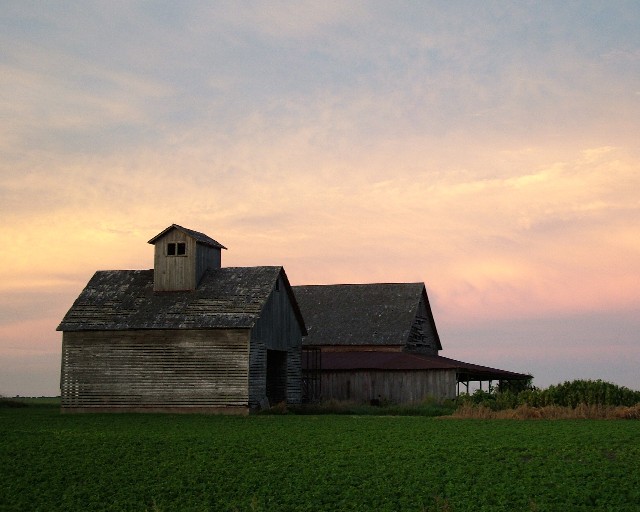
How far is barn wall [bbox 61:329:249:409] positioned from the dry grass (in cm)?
1179

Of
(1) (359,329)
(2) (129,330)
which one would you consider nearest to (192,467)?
(2) (129,330)

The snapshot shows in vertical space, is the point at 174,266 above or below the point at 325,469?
above

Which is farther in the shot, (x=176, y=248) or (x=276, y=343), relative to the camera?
(x=176, y=248)

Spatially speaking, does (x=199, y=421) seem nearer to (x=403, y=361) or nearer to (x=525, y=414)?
(x=525, y=414)

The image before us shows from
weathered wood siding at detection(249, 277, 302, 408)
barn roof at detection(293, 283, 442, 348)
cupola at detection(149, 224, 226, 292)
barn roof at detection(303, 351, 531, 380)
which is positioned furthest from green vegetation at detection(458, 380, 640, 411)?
barn roof at detection(293, 283, 442, 348)

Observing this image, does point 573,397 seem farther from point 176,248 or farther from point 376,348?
point 176,248

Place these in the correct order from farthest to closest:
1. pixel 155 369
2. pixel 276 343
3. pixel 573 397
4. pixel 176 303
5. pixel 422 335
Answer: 1. pixel 422 335
2. pixel 276 343
3. pixel 176 303
4. pixel 155 369
5. pixel 573 397

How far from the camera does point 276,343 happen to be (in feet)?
166

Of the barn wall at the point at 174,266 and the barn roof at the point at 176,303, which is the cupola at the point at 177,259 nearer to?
the barn wall at the point at 174,266

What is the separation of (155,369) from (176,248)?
752 centimetres

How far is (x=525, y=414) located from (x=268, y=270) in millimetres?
17347

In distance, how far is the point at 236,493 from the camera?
2023 cm

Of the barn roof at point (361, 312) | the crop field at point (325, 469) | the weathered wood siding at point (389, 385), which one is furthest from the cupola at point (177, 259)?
the crop field at point (325, 469)

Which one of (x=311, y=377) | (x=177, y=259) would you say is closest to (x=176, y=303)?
(x=177, y=259)
